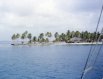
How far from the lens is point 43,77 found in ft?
125

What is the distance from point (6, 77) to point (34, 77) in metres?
5.09

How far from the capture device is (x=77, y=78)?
33.8 m

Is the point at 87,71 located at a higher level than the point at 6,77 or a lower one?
higher

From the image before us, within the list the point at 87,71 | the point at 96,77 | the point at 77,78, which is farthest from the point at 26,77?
the point at 87,71

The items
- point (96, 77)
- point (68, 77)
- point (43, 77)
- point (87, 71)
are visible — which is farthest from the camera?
point (43, 77)

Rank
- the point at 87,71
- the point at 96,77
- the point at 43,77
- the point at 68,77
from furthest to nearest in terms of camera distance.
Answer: the point at 43,77 < the point at 68,77 < the point at 96,77 < the point at 87,71

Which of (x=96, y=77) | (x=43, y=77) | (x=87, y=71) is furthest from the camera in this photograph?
(x=43, y=77)

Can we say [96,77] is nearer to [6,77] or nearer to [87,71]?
[6,77]

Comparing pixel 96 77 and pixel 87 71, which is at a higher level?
pixel 87 71

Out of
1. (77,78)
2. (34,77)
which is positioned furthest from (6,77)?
(77,78)

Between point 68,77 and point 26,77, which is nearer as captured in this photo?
point 68,77

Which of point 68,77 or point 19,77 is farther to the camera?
point 19,77

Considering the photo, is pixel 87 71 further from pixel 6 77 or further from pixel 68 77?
pixel 6 77

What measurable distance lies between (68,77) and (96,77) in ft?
17.2
